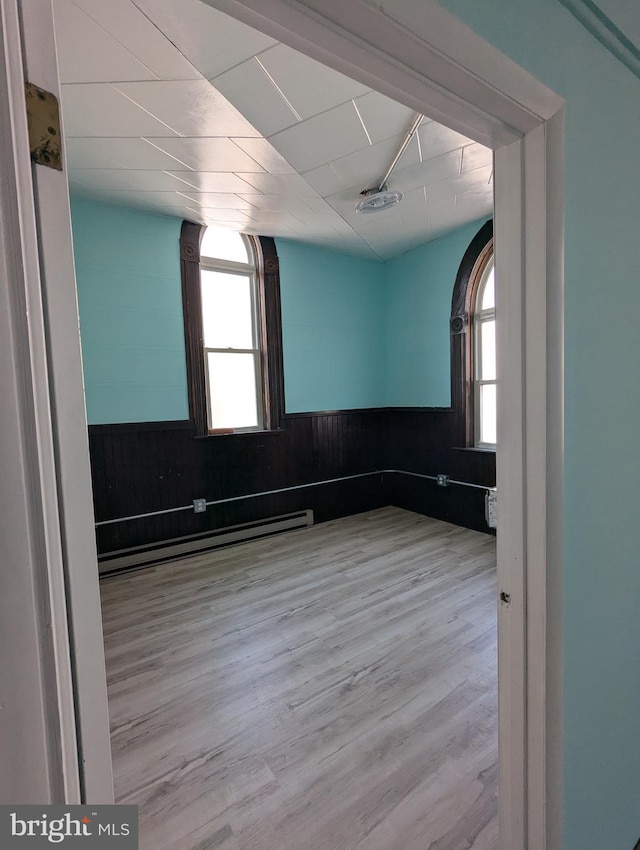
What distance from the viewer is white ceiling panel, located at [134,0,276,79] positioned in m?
1.34

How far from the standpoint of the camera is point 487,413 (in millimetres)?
3695

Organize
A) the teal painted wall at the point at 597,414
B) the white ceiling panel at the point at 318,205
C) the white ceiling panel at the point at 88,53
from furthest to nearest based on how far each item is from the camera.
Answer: the white ceiling panel at the point at 318,205, the white ceiling panel at the point at 88,53, the teal painted wall at the point at 597,414

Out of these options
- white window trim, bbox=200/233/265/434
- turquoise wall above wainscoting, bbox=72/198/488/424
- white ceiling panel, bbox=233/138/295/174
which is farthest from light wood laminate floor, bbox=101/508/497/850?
white ceiling panel, bbox=233/138/295/174

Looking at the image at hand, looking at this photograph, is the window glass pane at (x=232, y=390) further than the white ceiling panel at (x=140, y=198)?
Yes

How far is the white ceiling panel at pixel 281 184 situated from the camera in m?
2.51

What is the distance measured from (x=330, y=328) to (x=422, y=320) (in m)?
1.01

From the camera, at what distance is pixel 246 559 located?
329cm

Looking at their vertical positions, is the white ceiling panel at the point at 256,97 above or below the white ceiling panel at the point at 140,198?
below

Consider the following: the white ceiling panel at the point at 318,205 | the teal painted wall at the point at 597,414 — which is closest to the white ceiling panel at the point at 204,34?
the teal painted wall at the point at 597,414

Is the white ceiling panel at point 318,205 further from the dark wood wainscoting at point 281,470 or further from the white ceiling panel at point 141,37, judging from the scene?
the dark wood wainscoting at point 281,470

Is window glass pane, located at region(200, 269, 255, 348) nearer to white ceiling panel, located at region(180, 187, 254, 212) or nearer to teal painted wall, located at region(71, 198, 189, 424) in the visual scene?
teal painted wall, located at region(71, 198, 189, 424)

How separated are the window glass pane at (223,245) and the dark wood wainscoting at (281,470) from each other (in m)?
1.63

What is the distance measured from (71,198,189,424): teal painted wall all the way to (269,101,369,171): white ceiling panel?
1481 millimetres

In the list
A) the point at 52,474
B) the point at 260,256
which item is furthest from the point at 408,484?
the point at 52,474
